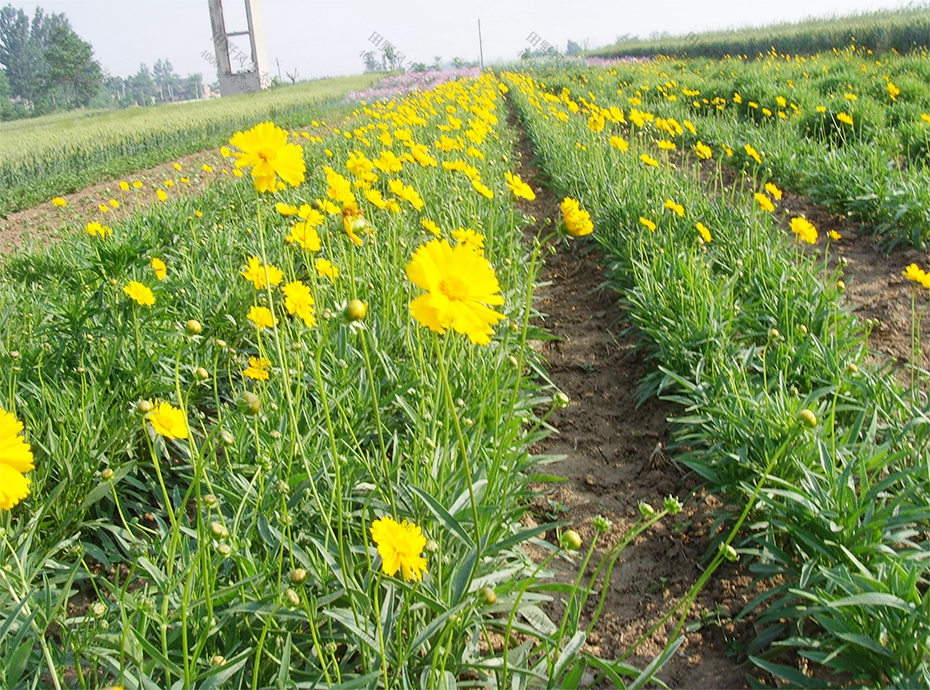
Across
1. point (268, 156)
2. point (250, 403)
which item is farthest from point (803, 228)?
point (250, 403)

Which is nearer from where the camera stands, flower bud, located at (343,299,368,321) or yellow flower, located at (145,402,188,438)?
flower bud, located at (343,299,368,321)

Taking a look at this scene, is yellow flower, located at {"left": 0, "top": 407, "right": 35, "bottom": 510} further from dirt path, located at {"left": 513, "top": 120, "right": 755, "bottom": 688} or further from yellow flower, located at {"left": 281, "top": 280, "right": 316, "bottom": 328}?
dirt path, located at {"left": 513, "top": 120, "right": 755, "bottom": 688}

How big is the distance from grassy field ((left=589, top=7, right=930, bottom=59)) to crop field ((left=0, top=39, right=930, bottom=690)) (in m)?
16.2

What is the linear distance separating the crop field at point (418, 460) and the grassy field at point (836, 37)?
16.2m

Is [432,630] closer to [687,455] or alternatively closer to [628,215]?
[687,455]

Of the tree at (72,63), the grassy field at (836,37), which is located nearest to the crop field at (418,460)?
the grassy field at (836,37)

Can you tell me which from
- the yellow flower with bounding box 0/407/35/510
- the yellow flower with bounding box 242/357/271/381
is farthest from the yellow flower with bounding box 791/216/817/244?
the yellow flower with bounding box 0/407/35/510

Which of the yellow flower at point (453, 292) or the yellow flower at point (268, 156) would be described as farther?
the yellow flower at point (268, 156)

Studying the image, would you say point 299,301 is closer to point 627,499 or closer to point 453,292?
point 453,292

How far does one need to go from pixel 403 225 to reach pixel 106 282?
4.99 feet

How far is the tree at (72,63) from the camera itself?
51.2m

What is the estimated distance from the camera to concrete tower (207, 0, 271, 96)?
31183 millimetres

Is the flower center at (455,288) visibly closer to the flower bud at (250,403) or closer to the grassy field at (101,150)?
the flower bud at (250,403)

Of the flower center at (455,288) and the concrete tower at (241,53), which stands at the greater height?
the concrete tower at (241,53)
